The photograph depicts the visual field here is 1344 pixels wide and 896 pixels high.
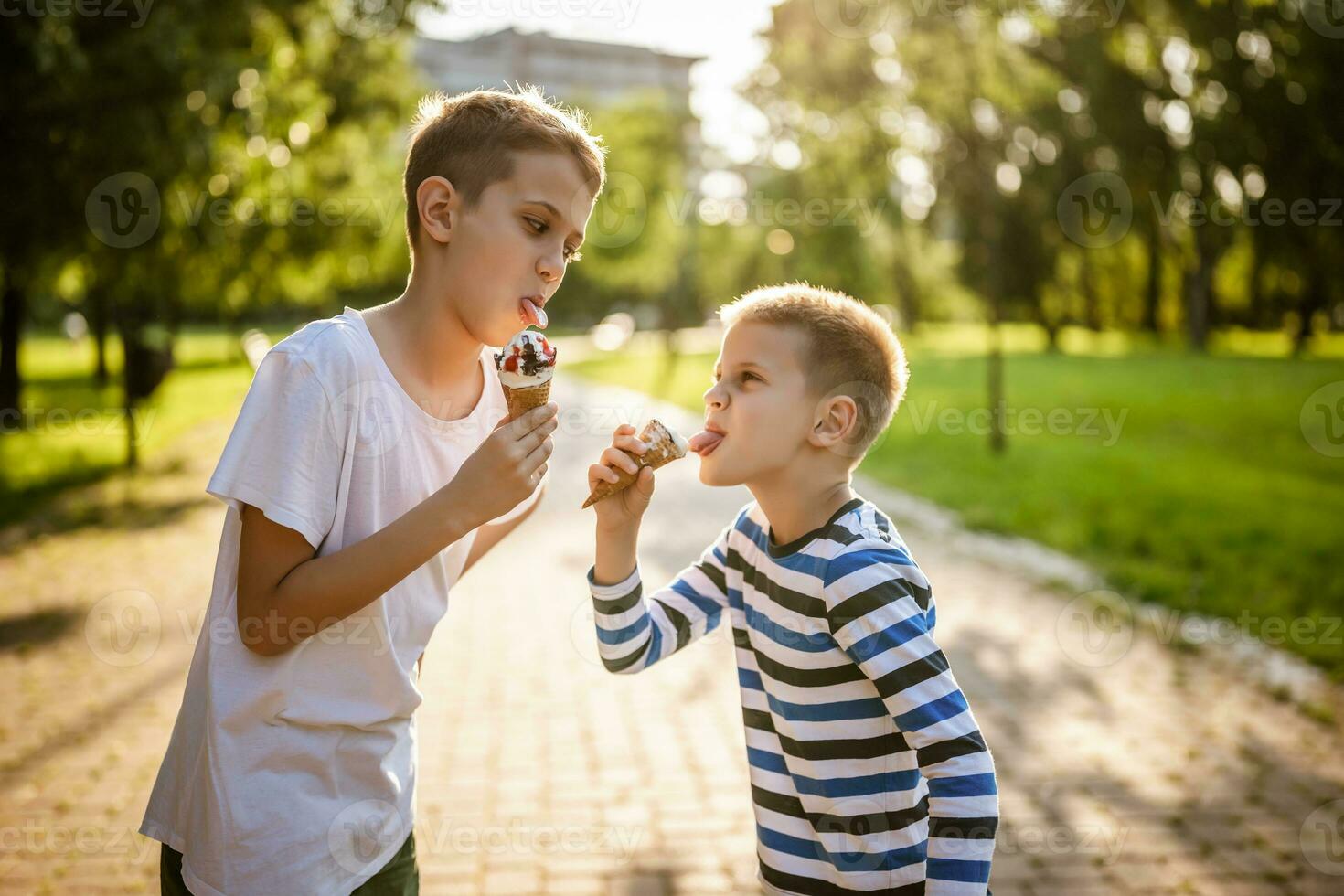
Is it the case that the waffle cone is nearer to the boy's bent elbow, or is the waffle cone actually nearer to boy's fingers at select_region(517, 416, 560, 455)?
boy's fingers at select_region(517, 416, 560, 455)

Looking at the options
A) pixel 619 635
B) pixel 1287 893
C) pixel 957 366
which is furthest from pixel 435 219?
pixel 957 366

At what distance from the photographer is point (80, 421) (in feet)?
64.2

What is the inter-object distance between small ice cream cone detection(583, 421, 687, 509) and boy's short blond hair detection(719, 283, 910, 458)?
0.31 metres

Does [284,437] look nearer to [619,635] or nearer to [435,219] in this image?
[435,219]

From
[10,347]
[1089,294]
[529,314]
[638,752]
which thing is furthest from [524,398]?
[1089,294]

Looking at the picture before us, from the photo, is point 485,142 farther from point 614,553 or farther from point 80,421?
point 80,421

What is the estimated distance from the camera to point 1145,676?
654 centimetres

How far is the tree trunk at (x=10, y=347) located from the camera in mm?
19812

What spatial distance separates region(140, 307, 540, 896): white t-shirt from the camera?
185cm

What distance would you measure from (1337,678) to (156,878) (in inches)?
269

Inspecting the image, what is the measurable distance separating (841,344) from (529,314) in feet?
2.33

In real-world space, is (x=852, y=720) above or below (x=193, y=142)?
below

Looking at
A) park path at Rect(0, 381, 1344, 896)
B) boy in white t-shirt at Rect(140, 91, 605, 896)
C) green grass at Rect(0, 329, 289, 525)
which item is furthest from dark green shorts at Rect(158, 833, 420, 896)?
green grass at Rect(0, 329, 289, 525)

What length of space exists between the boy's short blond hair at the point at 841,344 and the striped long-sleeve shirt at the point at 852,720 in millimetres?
259
